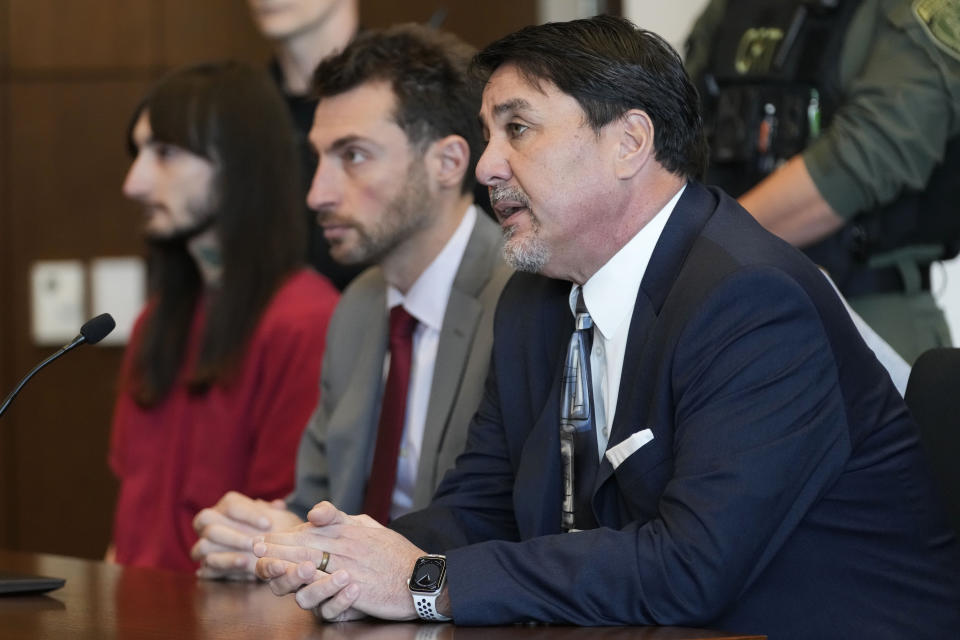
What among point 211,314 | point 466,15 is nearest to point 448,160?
point 211,314

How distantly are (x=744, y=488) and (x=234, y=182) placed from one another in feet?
6.48

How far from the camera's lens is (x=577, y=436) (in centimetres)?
191

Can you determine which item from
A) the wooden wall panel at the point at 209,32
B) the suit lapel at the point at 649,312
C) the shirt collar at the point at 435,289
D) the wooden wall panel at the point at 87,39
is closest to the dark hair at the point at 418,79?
the shirt collar at the point at 435,289

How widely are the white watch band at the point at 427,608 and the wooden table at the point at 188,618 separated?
2 cm

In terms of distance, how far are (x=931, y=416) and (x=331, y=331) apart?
1276mm

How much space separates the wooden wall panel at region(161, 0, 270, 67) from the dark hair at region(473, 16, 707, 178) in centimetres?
290

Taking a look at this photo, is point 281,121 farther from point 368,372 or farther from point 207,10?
point 207,10

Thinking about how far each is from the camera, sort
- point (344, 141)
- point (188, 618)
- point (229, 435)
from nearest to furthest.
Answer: point (188, 618), point (344, 141), point (229, 435)

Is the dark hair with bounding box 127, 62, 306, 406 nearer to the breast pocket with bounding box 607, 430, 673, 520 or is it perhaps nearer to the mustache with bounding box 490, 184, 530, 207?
the mustache with bounding box 490, 184, 530, 207

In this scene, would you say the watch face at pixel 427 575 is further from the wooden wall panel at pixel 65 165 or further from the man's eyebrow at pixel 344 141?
the wooden wall panel at pixel 65 165

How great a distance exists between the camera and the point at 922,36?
8.14ft

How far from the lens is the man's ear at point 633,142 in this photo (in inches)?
76.3

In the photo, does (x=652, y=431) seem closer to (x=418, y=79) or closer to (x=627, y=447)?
(x=627, y=447)

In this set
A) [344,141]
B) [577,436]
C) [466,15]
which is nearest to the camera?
[577,436]
